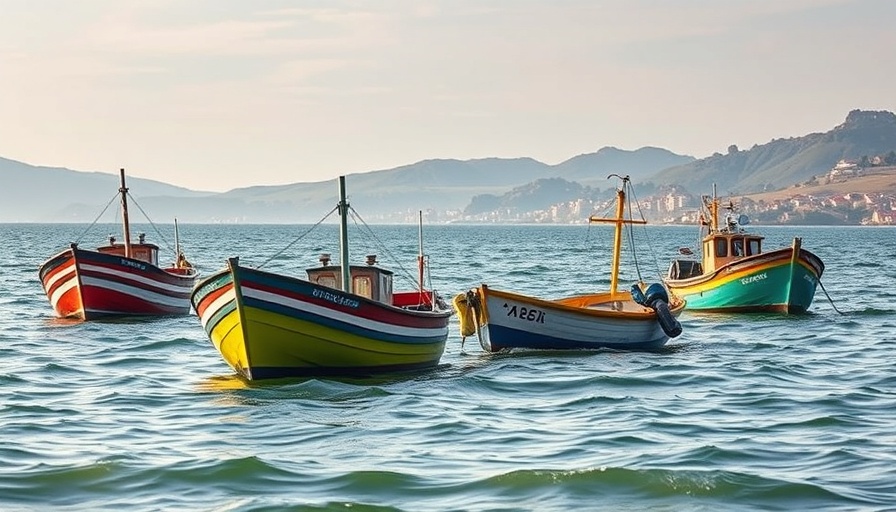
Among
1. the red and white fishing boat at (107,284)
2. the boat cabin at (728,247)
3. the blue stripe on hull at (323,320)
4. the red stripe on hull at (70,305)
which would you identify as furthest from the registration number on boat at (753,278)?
the red stripe on hull at (70,305)

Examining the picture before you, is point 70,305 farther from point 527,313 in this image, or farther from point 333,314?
point 333,314

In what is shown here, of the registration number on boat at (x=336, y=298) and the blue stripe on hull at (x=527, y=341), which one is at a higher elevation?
the registration number on boat at (x=336, y=298)

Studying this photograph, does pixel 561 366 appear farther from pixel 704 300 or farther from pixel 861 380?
pixel 704 300

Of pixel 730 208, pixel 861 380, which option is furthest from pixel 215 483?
pixel 730 208

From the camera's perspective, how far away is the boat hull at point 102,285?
35469 millimetres

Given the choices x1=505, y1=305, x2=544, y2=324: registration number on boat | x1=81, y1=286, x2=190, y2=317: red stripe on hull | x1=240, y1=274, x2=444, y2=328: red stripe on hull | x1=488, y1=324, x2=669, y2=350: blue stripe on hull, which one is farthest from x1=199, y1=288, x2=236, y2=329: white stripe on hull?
x1=81, y1=286, x2=190, y2=317: red stripe on hull

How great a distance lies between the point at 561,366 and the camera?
26219 millimetres

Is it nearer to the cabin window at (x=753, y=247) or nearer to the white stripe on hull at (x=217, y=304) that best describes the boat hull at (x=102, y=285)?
the white stripe on hull at (x=217, y=304)

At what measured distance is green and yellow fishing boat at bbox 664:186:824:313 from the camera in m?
38.5

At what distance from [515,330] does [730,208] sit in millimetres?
16468

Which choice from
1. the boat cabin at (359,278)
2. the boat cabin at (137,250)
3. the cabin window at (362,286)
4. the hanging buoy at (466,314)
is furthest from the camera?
the boat cabin at (137,250)

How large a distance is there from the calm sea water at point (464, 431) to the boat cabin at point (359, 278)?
209 cm

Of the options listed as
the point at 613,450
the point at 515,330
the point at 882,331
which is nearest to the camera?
the point at 613,450

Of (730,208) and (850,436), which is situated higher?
(730,208)
